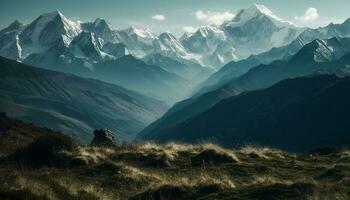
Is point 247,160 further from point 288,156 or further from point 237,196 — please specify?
point 237,196

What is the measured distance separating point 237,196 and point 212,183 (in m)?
1.78

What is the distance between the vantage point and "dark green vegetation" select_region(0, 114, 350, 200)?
20641 mm

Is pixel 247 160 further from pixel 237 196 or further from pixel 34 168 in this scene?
pixel 34 168

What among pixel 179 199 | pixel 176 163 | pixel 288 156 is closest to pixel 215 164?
pixel 176 163

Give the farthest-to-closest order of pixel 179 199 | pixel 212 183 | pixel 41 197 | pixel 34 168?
pixel 34 168, pixel 212 183, pixel 179 199, pixel 41 197

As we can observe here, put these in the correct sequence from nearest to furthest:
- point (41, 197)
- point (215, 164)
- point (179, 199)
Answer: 1. point (41, 197)
2. point (179, 199)
3. point (215, 164)

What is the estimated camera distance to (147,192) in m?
21.3

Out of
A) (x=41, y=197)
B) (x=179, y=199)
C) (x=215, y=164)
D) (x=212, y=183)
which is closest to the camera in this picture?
(x=41, y=197)

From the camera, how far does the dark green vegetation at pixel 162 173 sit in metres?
20.6

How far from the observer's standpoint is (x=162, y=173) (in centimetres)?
2672

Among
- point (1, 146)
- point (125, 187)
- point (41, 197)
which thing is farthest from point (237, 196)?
point (1, 146)

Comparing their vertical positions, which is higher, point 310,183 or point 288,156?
point 288,156

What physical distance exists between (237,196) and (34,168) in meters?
10.9

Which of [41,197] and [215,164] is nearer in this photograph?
[41,197]
